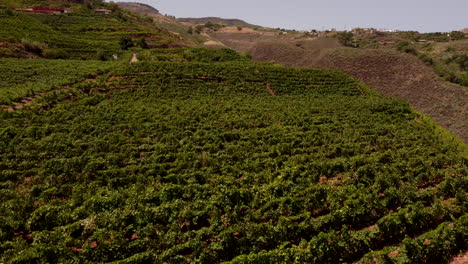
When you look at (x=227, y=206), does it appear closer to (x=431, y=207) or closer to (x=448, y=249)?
(x=448, y=249)

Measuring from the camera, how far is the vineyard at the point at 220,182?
12984mm

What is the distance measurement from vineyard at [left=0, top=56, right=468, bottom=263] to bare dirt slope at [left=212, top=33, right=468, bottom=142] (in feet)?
47.6

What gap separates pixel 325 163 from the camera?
21.6m

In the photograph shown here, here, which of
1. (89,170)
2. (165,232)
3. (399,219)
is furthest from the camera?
(89,170)

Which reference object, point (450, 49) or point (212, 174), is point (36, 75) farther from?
point (450, 49)

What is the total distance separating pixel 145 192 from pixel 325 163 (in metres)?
15.5

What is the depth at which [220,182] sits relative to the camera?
734 inches

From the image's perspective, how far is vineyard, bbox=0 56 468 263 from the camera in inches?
511

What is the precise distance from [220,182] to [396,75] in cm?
6124

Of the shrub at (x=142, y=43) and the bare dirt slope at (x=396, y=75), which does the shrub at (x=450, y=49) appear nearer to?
the bare dirt slope at (x=396, y=75)

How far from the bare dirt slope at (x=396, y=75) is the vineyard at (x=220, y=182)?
14517mm

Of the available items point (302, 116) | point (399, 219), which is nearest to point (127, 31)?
point (302, 116)

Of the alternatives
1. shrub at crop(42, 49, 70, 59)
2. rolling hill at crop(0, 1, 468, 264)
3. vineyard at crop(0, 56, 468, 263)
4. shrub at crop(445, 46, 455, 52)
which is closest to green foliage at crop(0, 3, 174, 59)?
shrub at crop(42, 49, 70, 59)

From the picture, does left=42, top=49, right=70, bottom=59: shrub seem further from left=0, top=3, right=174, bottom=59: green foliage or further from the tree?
the tree
